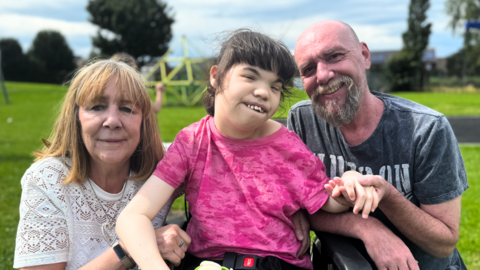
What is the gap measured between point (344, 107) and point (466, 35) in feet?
151

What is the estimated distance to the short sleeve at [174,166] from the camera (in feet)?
5.36

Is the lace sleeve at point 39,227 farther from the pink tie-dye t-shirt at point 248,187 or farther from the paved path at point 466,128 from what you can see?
the paved path at point 466,128

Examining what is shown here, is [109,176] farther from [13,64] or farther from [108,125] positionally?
[13,64]

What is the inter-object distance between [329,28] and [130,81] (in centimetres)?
107

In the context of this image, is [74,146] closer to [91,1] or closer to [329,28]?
[329,28]

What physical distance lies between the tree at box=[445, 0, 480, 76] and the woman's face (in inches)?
1626

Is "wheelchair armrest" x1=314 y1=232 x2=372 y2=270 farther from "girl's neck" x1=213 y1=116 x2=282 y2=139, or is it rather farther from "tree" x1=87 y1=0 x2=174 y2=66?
"tree" x1=87 y1=0 x2=174 y2=66

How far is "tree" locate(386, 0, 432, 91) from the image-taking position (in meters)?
37.7

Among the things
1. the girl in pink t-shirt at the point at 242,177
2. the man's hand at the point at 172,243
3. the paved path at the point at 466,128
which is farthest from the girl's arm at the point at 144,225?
the paved path at the point at 466,128

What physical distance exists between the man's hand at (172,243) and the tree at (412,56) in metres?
39.4

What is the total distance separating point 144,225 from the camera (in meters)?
1.50

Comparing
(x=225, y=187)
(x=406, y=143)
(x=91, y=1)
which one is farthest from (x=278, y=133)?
(x=91, y=1)

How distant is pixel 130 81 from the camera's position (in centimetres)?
177

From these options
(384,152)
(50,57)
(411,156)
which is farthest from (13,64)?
(411,156)
